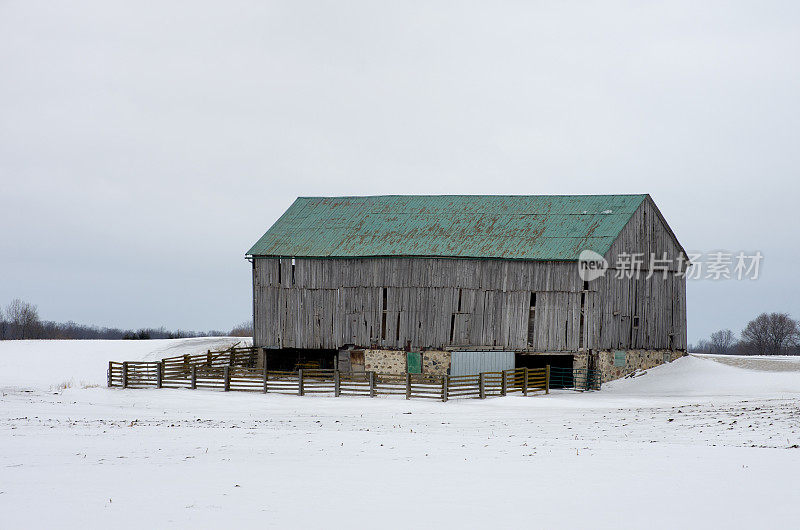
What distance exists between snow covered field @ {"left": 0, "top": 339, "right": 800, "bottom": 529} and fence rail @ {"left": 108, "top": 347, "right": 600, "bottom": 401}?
3.10 metres

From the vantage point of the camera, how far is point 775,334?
3679 inches

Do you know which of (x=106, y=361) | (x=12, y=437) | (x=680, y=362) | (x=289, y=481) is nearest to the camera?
(x=289, y=481)

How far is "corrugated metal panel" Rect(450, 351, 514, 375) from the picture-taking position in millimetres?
39781

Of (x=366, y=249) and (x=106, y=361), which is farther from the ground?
(x=366, y=249)

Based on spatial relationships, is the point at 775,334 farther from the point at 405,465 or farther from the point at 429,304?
the point at 405,465

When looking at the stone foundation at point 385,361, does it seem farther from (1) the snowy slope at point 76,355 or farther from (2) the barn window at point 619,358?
(1) the snowy slope at point 76,355

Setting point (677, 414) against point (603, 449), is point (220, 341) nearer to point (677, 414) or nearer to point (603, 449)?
point (677, 414)

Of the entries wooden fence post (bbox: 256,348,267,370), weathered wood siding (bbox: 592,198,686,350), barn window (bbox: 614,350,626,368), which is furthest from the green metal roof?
barn window (bbox: 614,350,626,368)

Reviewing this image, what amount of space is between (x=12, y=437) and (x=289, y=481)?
8.83 metres

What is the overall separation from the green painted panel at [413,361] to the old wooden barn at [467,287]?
5 centimetres

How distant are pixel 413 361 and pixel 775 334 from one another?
65.2 meters

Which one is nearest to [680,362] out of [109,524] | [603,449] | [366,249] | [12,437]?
[366,249]

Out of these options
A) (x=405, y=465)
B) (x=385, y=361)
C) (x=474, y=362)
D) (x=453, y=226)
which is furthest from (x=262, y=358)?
(x=405, y=465)

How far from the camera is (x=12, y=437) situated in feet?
64.1
